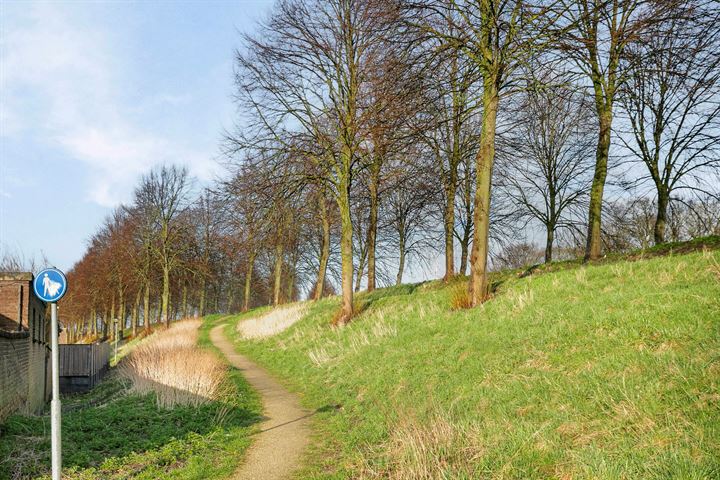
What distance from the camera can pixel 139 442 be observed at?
8383mm

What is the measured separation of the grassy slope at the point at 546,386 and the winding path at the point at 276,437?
1.15 ft

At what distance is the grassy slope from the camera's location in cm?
503

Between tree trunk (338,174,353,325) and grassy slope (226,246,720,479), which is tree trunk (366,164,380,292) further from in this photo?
grassy slope (226,246,720,479)

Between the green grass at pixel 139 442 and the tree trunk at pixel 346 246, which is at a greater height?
the tree trunk at pixel 346 246

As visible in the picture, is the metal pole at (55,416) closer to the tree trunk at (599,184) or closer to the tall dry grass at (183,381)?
the tall dry grass at (183,381)

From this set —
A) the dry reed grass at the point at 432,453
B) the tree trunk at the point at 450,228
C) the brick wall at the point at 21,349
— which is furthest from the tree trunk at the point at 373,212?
the dry reed grass at the point at 432,453

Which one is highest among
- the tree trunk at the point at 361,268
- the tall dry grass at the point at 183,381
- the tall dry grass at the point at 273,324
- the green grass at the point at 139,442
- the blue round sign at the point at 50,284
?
the tree trunk at the point at 361,268

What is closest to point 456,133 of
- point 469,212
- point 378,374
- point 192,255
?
point 469,212

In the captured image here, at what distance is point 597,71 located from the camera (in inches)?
714

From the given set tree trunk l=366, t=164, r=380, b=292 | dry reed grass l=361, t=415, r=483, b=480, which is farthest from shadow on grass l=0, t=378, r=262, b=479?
tree trunk l=366, t=164, r=380, b=292

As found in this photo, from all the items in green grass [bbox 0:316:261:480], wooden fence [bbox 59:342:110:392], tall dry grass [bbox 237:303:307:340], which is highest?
tall dry grass [bbox 237:303:307:340]

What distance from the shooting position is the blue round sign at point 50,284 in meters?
6.75

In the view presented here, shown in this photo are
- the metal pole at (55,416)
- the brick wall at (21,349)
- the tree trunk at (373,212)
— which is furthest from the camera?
the tree trunk at (373,212)

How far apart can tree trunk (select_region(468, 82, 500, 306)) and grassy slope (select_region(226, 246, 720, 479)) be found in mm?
697
